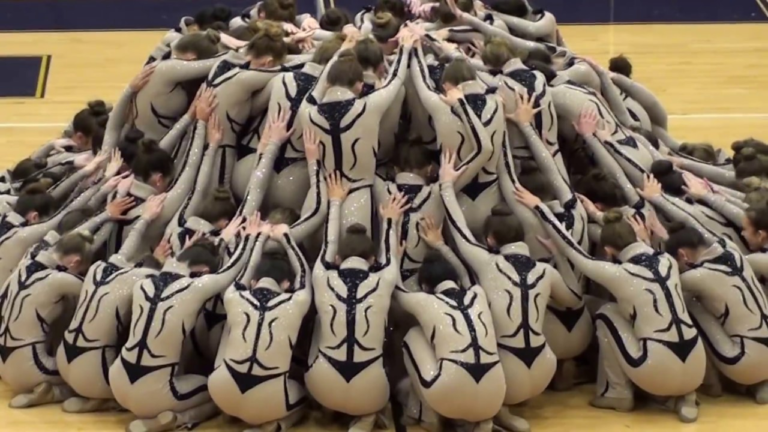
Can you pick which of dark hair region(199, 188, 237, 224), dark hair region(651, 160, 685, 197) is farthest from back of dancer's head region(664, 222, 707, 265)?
dark hair region(199, 188, 237, 224)

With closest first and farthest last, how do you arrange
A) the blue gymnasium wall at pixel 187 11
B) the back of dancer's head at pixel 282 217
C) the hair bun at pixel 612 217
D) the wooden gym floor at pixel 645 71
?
1. the hair bun at pixel 612 217
2. the back of dancer's head at pixel 282 217
3. the wooden gym floor at pixel 645 71
4. the blue gymnasium wall at pixel 187 11

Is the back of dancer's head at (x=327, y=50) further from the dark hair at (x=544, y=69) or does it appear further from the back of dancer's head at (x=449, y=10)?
the dark hair at (x=544, y=69)

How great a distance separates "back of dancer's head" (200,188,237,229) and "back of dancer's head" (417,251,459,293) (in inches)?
39.3

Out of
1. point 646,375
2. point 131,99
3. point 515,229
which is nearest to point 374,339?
point 515,229

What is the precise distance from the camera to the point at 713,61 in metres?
10.3

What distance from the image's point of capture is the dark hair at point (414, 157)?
610cm

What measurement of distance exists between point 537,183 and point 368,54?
1.06 m

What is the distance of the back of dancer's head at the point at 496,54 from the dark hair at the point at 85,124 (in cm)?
229

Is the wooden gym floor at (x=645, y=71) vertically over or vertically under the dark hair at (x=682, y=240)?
under

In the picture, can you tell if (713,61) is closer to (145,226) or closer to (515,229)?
(515,229)

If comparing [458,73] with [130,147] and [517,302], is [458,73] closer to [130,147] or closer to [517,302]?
[517,302]

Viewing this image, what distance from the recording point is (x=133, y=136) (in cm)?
645

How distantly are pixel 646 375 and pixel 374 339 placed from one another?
1252mm

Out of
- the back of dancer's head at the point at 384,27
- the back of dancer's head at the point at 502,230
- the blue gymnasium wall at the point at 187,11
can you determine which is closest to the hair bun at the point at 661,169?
the back of dancer's head at the point at 502,230
